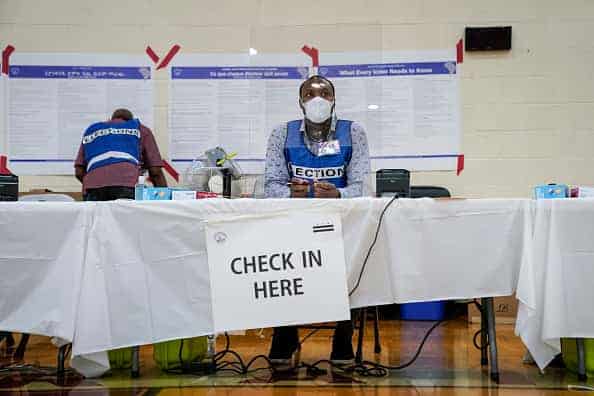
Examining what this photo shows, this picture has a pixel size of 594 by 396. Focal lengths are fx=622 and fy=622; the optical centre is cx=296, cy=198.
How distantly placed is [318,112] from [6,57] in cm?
248

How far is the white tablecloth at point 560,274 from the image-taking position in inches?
77.5

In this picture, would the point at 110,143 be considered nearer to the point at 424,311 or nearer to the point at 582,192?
the point at 424,311

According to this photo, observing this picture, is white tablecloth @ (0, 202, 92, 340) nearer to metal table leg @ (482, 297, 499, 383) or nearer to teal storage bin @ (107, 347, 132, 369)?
teal storage bin @ (107, 347, 132, 369)

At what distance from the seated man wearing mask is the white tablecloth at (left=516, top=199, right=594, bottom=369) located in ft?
2.65

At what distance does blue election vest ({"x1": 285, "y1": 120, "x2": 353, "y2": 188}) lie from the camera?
2.64m

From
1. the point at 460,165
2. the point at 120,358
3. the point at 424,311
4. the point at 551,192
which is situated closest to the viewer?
the point at 551,192

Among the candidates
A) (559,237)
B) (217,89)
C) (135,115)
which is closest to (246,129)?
(217,89)

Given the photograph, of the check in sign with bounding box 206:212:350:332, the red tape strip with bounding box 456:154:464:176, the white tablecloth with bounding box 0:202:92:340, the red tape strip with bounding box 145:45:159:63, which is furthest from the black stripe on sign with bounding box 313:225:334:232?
the red tape strip with bounding box 145:45:159:63

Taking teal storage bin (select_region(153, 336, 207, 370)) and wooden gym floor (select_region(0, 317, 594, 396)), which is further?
teal storage bin (select_region(153, 336, 207, 370))

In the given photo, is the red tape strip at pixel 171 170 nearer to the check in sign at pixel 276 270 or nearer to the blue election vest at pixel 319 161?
the blue election vest at pixel 319 161

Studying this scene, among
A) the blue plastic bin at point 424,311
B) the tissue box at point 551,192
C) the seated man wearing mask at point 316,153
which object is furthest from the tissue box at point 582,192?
the blue plastic bin at point 424,311

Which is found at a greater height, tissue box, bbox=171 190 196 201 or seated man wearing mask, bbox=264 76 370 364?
seated man wearing mask, bbox=264 76 370 364

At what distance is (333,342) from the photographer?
2.49 metres

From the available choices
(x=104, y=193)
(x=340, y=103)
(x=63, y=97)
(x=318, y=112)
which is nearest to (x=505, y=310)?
(x=340, y=103)
